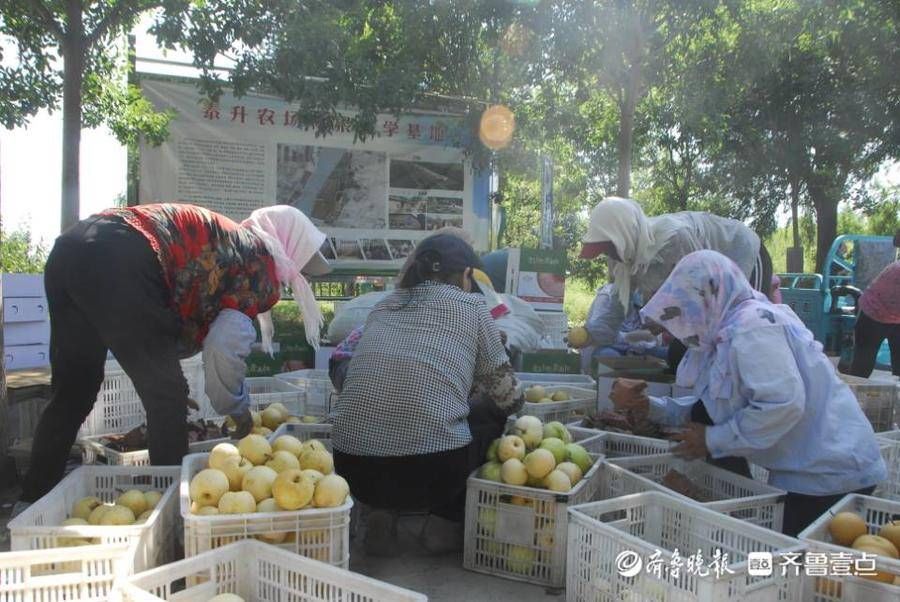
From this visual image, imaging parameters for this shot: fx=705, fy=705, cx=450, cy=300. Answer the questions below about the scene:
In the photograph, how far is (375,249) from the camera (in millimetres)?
7008

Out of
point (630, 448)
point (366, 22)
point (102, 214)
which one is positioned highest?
point (366, 22)

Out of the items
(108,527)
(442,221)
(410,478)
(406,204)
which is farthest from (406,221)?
(108,527)

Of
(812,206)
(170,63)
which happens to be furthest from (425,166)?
(812,206)

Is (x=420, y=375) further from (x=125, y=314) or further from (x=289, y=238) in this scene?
(x=125, y=314)

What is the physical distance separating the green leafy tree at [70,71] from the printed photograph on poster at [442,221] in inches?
108

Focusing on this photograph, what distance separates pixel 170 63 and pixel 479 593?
5.59 metres

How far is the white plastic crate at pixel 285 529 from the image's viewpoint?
2.09m

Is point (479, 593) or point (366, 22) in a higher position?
point (366, 22)

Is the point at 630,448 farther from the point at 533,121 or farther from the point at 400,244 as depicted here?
the point at 533,121

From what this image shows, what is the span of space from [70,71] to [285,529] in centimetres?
428

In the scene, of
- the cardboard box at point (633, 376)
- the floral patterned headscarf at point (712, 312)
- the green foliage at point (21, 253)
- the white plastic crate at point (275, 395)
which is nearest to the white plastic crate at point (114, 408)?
the white plastic crate at point (275, 395)

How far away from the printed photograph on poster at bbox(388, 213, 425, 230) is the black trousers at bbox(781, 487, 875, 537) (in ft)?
16.3

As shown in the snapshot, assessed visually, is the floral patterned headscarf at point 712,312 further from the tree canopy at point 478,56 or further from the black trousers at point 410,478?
the tree canopy at point 478,56

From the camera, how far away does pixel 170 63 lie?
638 centimetres
